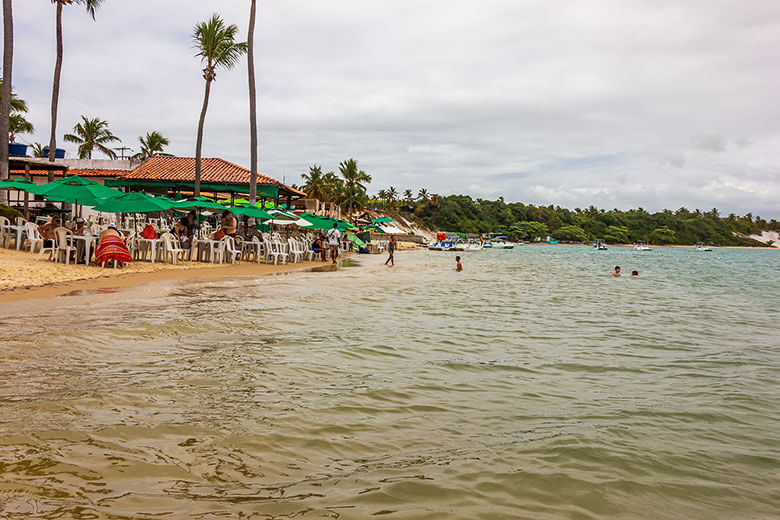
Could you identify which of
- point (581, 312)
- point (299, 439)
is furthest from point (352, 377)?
point (581, 312)

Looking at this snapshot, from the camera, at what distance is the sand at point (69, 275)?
29.6ft

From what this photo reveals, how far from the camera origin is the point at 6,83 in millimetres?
16938

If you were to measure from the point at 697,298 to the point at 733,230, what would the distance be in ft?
550

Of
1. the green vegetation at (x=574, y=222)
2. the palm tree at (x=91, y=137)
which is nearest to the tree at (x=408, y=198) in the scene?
the green vegetation at (x=574, y=222)

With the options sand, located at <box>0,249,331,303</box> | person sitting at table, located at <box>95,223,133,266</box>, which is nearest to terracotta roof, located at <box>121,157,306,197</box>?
sand, located at <box>0,249,331,303</box>

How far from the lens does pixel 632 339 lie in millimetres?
8055

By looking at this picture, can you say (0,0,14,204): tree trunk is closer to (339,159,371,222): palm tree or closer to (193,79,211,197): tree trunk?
(193,79,211,197): tree trunk

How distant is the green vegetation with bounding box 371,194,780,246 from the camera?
10944 cm

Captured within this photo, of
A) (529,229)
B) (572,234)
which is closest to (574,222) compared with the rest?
(572,234)

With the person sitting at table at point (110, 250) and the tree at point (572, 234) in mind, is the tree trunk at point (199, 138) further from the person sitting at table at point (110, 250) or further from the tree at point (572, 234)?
the tree at point (572, 234)

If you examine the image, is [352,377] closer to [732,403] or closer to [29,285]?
[732,403]

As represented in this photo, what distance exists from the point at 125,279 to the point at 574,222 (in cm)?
13588

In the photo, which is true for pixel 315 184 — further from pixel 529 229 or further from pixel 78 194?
pixel 529 229

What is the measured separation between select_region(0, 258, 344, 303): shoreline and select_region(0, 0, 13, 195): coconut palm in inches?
317
